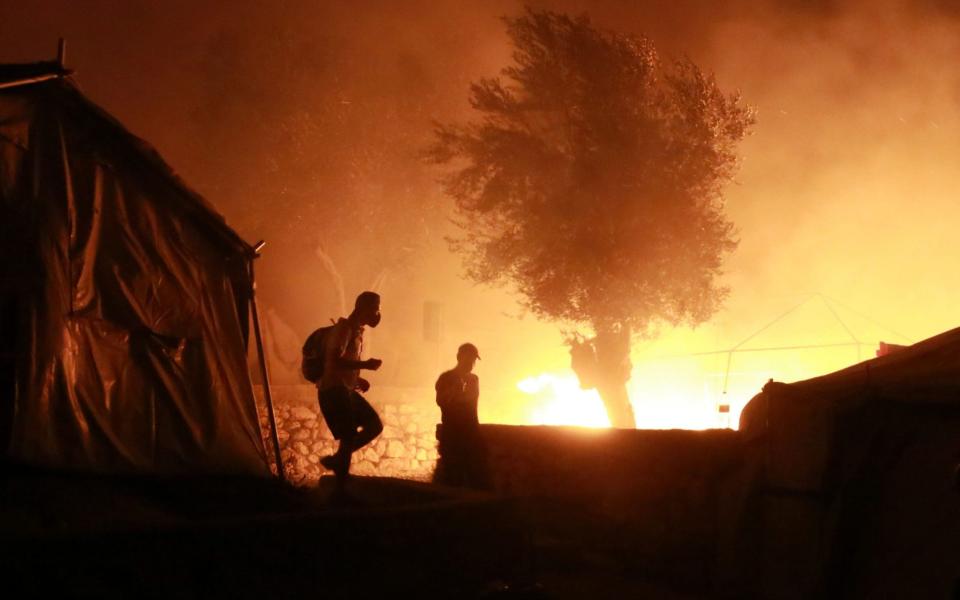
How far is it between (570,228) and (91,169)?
36.1 ft

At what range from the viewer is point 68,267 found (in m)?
5.67

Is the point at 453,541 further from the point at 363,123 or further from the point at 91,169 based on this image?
the point at 363,123

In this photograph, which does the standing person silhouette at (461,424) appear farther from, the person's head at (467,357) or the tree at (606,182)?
the tree at (606,182)

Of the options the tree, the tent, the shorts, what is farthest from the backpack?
the tree

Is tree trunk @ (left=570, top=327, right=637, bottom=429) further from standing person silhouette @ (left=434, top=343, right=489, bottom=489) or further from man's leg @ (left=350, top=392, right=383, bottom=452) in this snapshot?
man's leg @ (left=350, top=392, right=383, bottom=452)

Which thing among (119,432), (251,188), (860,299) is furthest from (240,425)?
(860,299)

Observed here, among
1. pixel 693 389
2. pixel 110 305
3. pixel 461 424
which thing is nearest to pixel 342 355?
pixel 110 305

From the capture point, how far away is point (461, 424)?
8.61 metres

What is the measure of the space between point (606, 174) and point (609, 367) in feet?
14.0

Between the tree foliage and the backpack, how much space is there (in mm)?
9964

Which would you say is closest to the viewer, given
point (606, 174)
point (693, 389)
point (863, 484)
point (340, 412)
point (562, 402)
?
point (863, 484)

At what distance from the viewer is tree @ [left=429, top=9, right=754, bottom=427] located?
15.7 m

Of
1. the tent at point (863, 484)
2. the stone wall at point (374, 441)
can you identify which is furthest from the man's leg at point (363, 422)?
the stone wall at point (374, 441)

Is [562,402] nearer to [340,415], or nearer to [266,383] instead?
[266,383]
